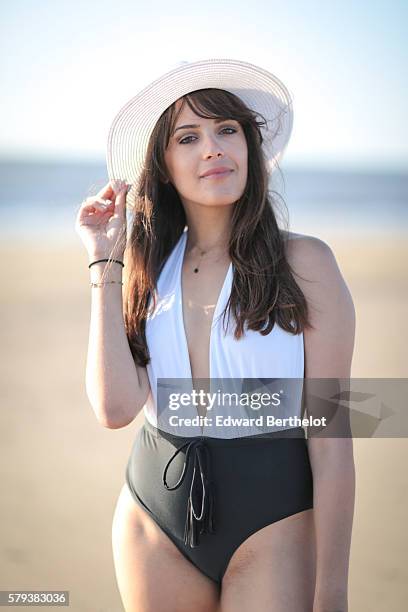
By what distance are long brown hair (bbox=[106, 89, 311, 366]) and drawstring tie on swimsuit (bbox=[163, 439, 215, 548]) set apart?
381 mm

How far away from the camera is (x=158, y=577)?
2639mm

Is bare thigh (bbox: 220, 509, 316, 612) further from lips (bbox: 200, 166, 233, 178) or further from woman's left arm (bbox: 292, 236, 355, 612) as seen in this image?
lips (bbox: 200, 166, 233, 178)

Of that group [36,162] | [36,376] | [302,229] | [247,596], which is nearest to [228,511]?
[247,596]

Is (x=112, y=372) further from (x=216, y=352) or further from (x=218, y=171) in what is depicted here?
(x=218, y=171)

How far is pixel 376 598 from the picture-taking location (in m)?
4.79

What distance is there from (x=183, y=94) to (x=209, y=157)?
10.7 inches

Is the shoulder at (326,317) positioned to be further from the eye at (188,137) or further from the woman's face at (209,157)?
the eye at (188,137)

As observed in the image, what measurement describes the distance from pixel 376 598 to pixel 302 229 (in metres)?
15.5

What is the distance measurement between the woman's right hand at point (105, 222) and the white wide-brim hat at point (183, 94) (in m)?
0.12

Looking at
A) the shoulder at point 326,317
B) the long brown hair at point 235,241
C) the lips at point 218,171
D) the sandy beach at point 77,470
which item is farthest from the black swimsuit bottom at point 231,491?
the sandy beach at point 77,470

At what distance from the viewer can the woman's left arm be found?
255 cm

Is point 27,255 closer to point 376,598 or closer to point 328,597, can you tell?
point 376,598

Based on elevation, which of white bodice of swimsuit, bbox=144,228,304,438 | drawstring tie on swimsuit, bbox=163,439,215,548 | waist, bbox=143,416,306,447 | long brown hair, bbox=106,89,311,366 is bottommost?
drawstring tie on swimsuit, bbox=163,439,215,548

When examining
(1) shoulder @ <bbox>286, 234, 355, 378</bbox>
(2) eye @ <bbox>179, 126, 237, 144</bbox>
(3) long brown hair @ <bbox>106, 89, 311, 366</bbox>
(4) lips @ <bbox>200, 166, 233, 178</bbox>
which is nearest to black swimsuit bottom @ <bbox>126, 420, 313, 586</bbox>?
(1) shoulder @ <bbox>286, 234, 355, 378</bbox>
